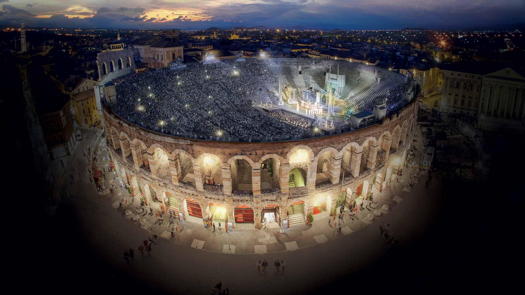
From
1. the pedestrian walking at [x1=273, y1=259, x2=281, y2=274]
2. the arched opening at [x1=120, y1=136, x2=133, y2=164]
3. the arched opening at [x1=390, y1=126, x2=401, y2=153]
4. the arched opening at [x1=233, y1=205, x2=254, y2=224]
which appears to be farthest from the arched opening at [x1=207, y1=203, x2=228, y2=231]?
the arched opening at [x1=390, y1=126, x2=401, y2=153]

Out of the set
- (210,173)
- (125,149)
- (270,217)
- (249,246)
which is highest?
(125,149)

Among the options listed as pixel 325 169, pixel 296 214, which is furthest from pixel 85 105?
pixel 325 169

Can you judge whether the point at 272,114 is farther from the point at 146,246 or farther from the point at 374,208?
the point at 146,246

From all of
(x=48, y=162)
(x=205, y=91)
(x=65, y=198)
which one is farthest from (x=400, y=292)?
(x=48, y=162)

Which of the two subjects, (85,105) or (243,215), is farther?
(85,105)

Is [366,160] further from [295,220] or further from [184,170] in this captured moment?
[184,170]

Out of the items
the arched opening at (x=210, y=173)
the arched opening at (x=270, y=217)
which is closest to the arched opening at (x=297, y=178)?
the arched opening at (x=270, y=217)
